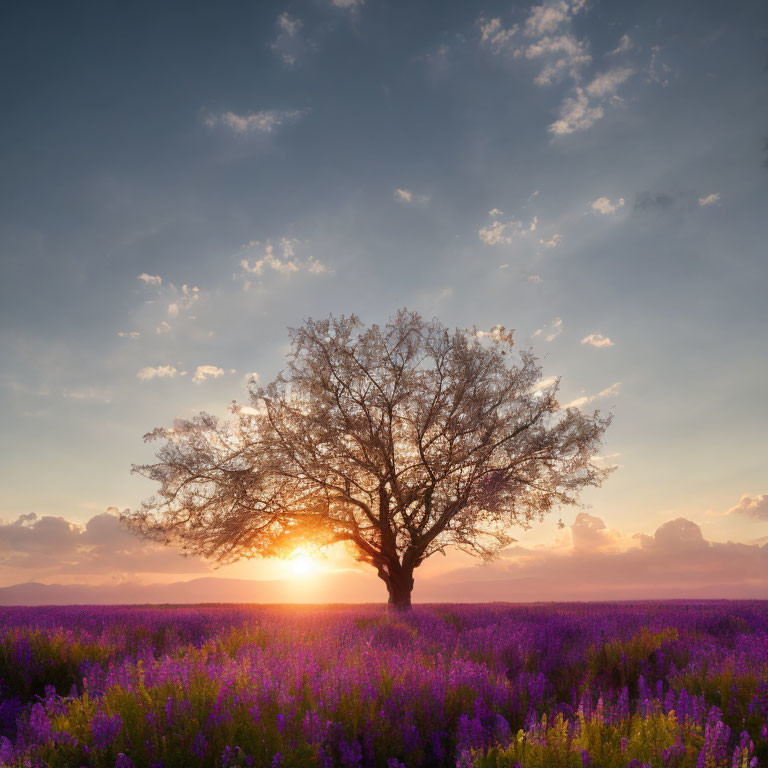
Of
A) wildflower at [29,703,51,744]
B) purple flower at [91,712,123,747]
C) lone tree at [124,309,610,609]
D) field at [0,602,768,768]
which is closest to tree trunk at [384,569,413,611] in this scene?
lone tree at [124,309,610,609]

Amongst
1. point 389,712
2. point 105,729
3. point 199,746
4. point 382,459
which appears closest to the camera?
point 199,746

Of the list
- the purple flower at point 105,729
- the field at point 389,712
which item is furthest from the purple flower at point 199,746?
the purple flower at point 105,729

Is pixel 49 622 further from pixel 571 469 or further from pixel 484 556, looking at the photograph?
pixel 571 469

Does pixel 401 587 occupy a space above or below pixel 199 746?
below

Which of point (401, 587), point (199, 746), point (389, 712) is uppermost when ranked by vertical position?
point (199, 746)

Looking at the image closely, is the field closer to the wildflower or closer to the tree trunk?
the wildflower

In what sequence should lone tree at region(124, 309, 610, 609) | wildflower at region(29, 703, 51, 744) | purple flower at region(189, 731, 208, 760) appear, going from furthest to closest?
1. lone tree at region(124, 309, 610, 609)
2. wildflower at region(29, 703, 51, 744)
3. purple flower at region(189, 731, 208, 760)

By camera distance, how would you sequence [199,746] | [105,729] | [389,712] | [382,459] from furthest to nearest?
[382,459]
[389,712]
[105,729]
[199,746]

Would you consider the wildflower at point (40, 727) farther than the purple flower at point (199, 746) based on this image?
Yes

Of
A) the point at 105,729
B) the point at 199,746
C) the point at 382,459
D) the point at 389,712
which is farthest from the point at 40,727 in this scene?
the point at 382,459

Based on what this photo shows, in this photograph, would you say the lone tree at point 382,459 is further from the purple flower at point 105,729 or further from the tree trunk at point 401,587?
the purple flower at point 105,729

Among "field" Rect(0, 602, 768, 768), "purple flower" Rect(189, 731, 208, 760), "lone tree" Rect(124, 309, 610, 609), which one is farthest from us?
"lone tree" Rect(124, 309, 610, 609)

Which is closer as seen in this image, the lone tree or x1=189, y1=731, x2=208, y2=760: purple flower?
x1=189, y1=731, x2=208, y2=760: purple flower

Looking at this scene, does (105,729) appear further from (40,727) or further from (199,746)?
(199,746)
